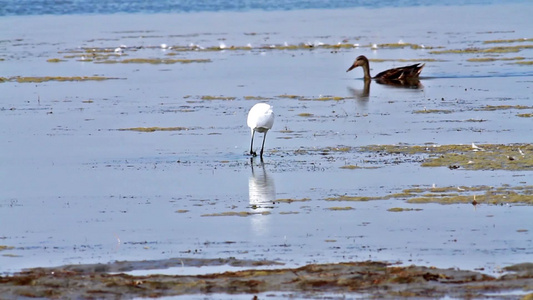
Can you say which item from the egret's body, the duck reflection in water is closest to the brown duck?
the egret's body

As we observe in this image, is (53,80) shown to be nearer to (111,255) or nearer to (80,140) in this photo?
(80,140)

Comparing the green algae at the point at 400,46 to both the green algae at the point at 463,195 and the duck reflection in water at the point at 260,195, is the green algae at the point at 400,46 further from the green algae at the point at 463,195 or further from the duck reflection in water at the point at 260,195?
the green algae at the point at 463,195

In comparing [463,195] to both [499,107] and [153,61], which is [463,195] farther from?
[153,61]

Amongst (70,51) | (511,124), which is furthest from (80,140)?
(70,51)

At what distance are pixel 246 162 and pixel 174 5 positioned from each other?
164 ft

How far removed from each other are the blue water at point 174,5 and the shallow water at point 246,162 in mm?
25126

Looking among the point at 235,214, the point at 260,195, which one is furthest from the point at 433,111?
the point at 235,214

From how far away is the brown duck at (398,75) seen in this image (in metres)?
26.6

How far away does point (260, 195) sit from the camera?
13.3m

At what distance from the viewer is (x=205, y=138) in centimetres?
1800

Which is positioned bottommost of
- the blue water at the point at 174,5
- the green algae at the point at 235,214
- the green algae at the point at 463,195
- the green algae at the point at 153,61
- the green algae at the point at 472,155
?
the green algae at the point at 235,214

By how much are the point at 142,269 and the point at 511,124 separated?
10059mm

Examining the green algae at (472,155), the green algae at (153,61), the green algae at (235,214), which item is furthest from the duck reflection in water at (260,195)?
the green algae at (153,61)

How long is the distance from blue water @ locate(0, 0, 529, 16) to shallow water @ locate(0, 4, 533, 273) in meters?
25.1
